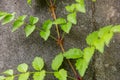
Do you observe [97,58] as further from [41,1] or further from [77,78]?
[41,1]

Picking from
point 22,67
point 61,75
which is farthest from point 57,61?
point 22,67

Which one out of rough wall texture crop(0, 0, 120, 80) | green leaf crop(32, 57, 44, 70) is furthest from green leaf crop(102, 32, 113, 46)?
green leaf crop(32, 57, 44, 70)

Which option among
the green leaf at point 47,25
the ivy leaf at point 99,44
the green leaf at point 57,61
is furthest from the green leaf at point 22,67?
the ivy leaf at point 99,44

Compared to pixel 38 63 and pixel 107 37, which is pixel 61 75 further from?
pixel 107 37

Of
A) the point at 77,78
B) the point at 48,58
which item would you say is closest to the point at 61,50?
the point at 48,58

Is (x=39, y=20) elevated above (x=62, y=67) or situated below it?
above

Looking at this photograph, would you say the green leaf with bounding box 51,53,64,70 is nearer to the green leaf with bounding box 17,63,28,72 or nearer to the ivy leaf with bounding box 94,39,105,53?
the green leaf with bounding box 17,63,28,72
